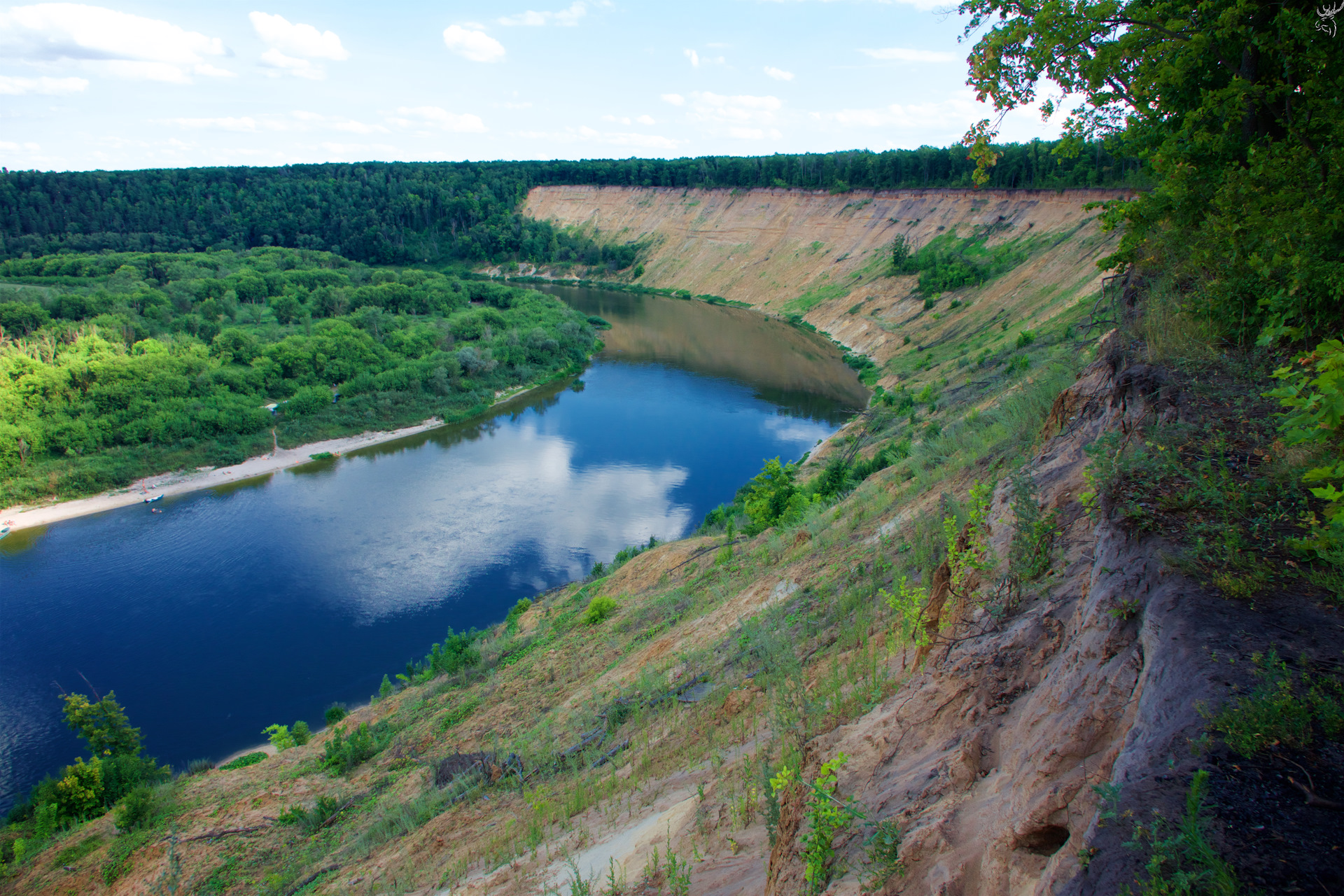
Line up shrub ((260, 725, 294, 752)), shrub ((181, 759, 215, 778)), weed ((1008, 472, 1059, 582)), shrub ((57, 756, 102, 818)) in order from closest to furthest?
weed ((1008, 472, 1059, 582)) < shrub ((57, 756, 102, 818)) < shrub ((181, 759, 215, 778)) < shrub ((260, 725, 294, 752))

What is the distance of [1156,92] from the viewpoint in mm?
7395

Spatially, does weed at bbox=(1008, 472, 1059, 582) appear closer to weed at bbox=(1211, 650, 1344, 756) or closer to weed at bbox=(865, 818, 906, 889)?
weed at bbox=(865, 818, 906, 889)

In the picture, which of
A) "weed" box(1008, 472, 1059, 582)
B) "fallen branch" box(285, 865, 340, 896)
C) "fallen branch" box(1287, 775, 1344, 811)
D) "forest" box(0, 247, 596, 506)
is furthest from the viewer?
"forest" box(0, 247, 596, 506)

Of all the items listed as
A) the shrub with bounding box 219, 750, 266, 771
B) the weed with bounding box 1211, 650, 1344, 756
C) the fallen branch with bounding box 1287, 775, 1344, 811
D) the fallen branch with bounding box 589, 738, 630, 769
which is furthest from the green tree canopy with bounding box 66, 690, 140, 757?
the fallen branch with bounding box 1287, 775, 1344, 811

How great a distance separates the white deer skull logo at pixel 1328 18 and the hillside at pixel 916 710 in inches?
91.2

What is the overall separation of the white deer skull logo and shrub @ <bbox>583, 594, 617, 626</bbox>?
12336 millimetres

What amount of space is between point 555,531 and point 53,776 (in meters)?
14.3

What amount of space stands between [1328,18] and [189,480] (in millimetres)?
36773

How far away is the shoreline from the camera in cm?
2784

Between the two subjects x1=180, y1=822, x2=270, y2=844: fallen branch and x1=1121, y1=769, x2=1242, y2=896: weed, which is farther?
x1=180, y1=822, x2=270, y2=844: fallen branch

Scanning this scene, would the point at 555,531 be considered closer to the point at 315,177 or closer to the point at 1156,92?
the point at 1156,92

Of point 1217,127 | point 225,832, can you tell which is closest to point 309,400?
point 225,832

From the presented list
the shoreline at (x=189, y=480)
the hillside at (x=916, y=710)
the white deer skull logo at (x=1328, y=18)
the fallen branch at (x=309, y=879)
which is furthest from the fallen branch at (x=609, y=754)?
the shoreline at (x=189, y=480)

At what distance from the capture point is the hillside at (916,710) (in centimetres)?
259
